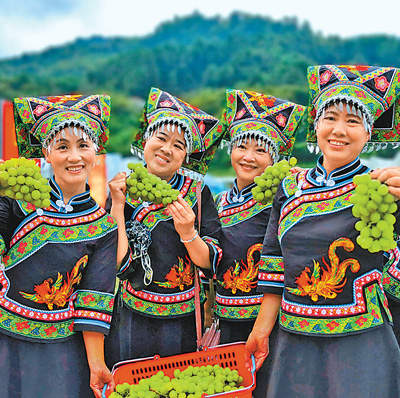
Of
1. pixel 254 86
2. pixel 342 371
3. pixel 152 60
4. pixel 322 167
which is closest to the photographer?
pixel 342 371

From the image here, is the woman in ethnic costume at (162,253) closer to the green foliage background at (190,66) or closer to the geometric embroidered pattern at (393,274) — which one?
the geometric embroidered pattern at (393,274)

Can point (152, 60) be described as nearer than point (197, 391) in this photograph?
No

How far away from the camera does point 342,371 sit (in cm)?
243

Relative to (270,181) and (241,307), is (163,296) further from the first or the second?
(270,181)

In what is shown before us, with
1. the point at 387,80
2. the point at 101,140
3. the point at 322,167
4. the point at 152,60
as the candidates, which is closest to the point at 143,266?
the point at 101,140

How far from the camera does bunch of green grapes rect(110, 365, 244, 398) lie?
8.14 feet

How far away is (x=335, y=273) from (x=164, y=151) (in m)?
1.22

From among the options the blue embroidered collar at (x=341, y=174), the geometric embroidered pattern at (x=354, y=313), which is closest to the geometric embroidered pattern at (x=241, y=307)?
the geometric embroidered pattern at (x=354, y=313)

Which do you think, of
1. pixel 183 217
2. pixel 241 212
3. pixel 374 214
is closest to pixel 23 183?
pixel 183 217

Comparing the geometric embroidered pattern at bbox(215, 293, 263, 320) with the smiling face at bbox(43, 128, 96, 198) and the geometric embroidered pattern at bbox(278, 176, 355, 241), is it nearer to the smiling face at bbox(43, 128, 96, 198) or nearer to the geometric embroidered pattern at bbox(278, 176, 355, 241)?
the geometric embroidered pattern at bbox(278, 176, 355, 241)

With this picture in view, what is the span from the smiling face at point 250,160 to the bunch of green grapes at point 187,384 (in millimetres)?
1182

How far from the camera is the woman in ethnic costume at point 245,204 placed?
121 inches

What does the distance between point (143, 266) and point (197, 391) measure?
2.58 feet

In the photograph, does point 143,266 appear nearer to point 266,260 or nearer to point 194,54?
point 266,260
